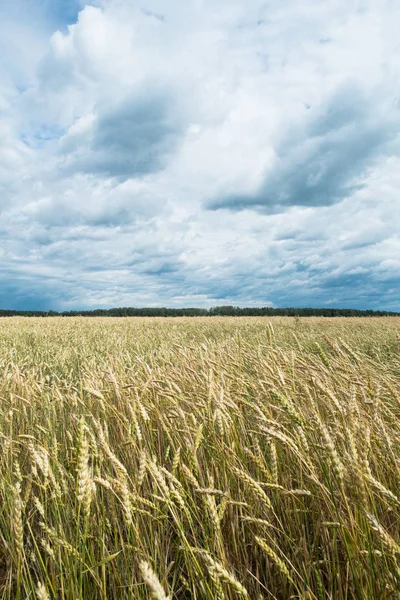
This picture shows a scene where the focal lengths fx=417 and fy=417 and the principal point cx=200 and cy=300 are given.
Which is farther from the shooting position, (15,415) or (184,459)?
(15,415)

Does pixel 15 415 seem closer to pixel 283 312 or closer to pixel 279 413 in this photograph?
pixel 279 413

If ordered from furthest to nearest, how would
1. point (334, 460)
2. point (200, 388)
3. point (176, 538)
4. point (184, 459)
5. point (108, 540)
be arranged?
point (200, 388) → point (184, 459) → point (176, 538) → point (108, 540) → point (334, 460)

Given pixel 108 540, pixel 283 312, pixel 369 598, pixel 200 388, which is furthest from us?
pixel 283 312

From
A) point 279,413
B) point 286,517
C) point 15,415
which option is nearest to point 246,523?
point 286,517

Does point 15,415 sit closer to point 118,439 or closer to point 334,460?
point 118,439

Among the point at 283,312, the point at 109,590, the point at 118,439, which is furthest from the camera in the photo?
the point at 283,312

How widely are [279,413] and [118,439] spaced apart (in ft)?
4.37

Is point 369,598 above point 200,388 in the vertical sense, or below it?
below

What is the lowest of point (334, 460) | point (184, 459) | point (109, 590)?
point (109, 590)

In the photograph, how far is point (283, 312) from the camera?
57000 millimetres

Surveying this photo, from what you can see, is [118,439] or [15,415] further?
[15,415]

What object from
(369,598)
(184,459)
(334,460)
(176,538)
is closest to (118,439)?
(184,459)

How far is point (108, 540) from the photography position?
87.0 inches

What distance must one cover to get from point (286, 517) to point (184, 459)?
0.86m
